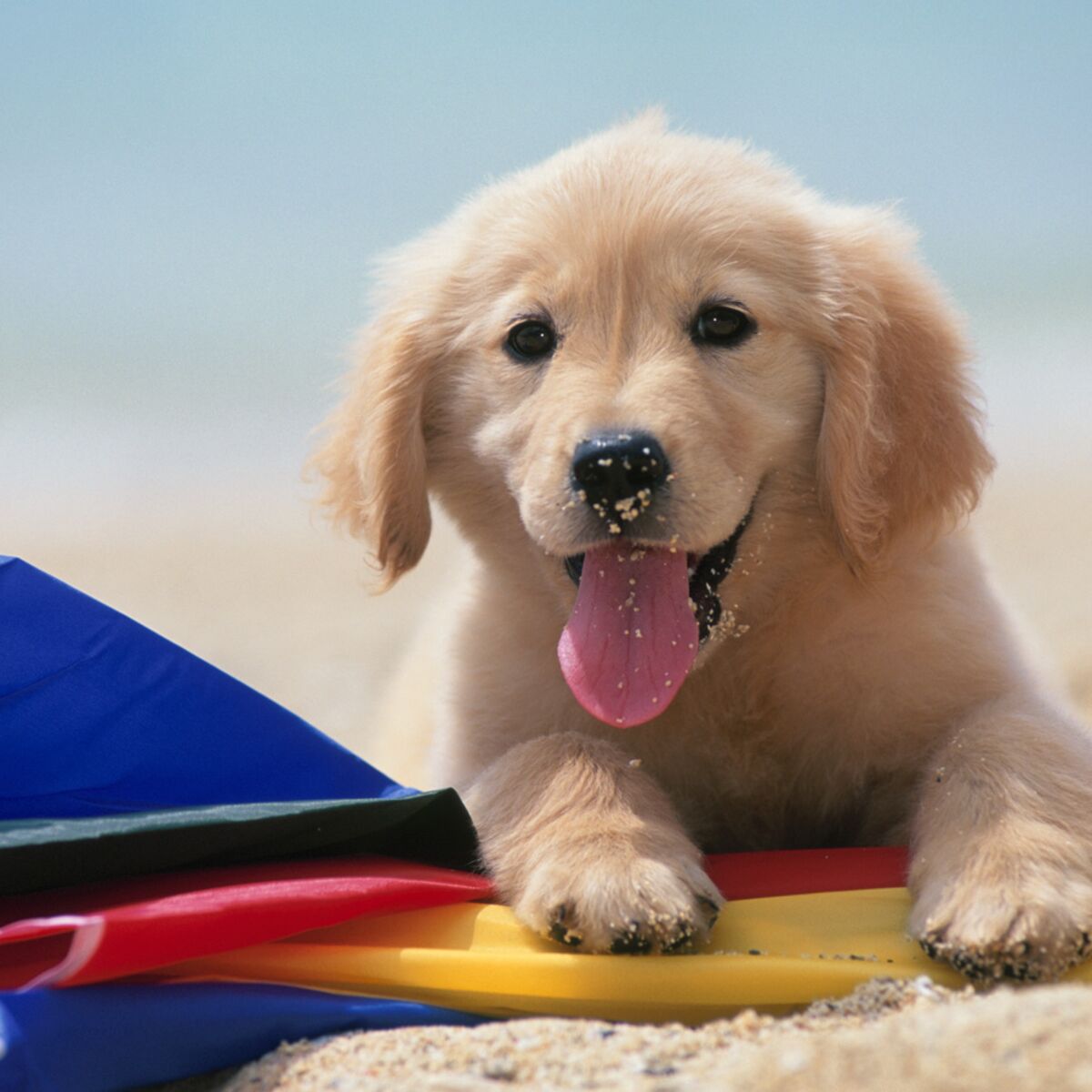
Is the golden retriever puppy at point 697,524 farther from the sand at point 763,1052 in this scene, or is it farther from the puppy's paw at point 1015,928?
the sand at point 763,1052

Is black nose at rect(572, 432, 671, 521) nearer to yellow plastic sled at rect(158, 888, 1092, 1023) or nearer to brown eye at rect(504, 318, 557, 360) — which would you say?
brown eye at rect(504, 318, 557, 360)

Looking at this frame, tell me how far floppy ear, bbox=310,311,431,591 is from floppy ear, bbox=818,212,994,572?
0.88m

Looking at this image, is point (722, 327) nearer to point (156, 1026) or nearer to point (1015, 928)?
point (1015, 928)

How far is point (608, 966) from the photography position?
7.00ft

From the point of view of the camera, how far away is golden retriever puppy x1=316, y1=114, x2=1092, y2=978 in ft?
8.24

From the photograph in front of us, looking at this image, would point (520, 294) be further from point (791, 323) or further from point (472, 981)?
point (472, 981)

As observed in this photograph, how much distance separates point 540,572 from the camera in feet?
9.78

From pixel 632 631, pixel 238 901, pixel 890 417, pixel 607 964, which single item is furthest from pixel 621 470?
pixel 238 901

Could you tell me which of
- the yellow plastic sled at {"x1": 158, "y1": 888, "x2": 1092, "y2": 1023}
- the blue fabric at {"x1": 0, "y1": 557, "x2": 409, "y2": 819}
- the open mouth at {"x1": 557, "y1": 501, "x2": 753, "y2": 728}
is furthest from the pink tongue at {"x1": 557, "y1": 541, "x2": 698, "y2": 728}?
the blue fabric at {"x1": 0, "y1": 557, "x2": 409, "y2": 819}

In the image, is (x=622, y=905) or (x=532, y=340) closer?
(x=622, y=905)

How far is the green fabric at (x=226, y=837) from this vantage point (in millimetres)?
2219

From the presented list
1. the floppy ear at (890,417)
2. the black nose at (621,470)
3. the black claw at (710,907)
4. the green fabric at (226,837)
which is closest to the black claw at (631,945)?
the black claw at (710,907)

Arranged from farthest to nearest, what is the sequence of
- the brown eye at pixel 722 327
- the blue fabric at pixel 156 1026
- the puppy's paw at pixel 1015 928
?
the brown eye at pixel 722 327 < the puppy's paw at pixel 1015 928 < the blue fabric at pixel 156 1026

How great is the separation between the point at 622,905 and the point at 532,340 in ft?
3.99
